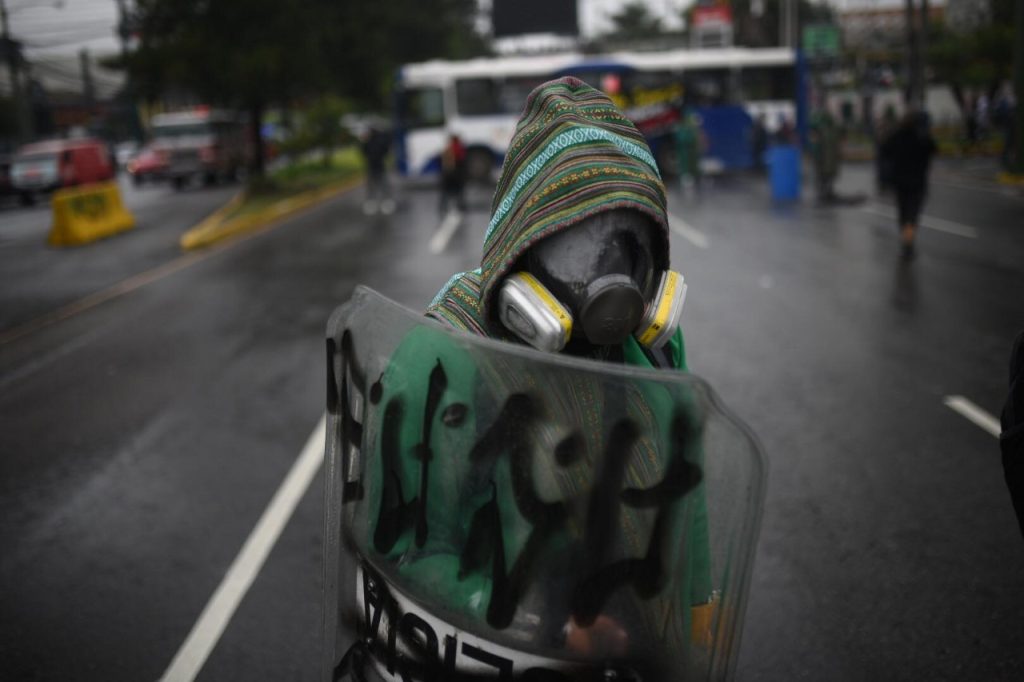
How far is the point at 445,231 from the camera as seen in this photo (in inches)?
689

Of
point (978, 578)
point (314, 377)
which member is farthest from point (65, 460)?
point (978, 578)

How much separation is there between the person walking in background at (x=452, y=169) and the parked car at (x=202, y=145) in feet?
60.6

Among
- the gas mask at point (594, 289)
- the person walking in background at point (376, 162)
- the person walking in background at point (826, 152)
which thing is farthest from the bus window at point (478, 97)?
the gas mask at point (594, 289)

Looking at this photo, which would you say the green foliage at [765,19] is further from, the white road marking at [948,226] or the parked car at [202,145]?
the white road marking at [948,226]

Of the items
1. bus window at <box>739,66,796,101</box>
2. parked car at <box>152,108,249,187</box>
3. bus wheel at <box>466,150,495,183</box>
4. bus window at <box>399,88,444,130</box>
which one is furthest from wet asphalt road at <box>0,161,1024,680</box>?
parked car at <box>152,108,249,187</box>

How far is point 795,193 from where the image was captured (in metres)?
21.0

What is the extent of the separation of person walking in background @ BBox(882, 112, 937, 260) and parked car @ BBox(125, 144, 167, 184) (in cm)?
3042

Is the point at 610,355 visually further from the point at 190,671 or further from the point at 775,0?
the point at 775,0

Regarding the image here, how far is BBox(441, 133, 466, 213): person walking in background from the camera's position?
20062 mm

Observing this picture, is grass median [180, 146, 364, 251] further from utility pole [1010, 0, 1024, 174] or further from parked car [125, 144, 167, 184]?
utility pole [1010, 0, 1024, 174]

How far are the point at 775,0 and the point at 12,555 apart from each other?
65.1 metres

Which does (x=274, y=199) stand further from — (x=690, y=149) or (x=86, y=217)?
(x=690, y=149)

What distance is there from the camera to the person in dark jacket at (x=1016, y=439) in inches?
82.1

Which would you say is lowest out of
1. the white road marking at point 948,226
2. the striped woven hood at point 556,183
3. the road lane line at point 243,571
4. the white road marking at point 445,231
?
the white road marking at point 948,226
